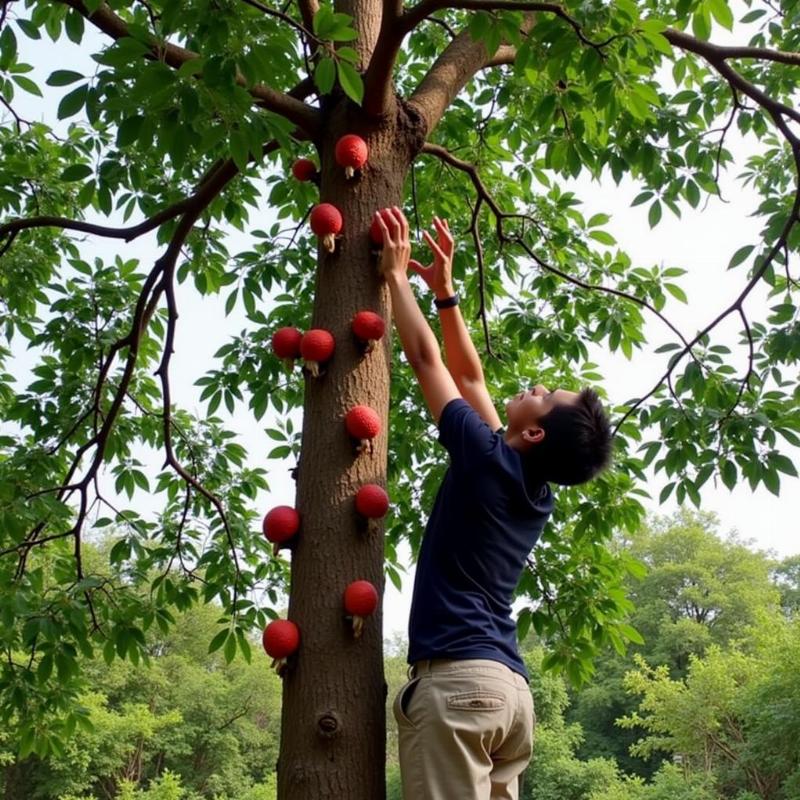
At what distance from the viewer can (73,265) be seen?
457 cm

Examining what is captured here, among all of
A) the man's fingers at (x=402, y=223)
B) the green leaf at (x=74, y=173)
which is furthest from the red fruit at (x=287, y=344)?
the green leaf at (x=74, y=173)

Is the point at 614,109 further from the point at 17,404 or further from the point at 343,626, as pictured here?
the point at 17,404

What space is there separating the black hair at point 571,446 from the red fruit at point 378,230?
734mm

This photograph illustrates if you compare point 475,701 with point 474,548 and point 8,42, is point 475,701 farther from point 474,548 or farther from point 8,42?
point 8,42

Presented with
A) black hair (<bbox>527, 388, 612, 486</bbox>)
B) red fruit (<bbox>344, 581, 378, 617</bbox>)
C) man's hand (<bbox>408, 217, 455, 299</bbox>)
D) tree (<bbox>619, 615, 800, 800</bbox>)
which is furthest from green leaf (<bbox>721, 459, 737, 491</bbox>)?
tree (<bbox>619, 615, 800, 800</bbox>)

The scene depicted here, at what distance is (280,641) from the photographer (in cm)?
206

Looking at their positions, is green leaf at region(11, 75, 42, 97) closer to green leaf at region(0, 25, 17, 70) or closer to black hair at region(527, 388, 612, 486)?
green leaf at region(0, 25, 17, 70)

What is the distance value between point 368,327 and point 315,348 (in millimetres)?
157

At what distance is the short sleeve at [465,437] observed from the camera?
6.81 feet

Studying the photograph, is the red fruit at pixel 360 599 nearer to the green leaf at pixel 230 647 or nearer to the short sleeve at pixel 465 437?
the short sleeve at pixel 465 437

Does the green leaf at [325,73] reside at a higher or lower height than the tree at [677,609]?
lower

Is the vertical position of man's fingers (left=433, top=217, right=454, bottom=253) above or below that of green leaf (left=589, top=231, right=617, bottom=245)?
below

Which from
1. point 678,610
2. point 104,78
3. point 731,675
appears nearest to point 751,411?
point 104,78

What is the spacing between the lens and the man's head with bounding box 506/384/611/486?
2.17m
